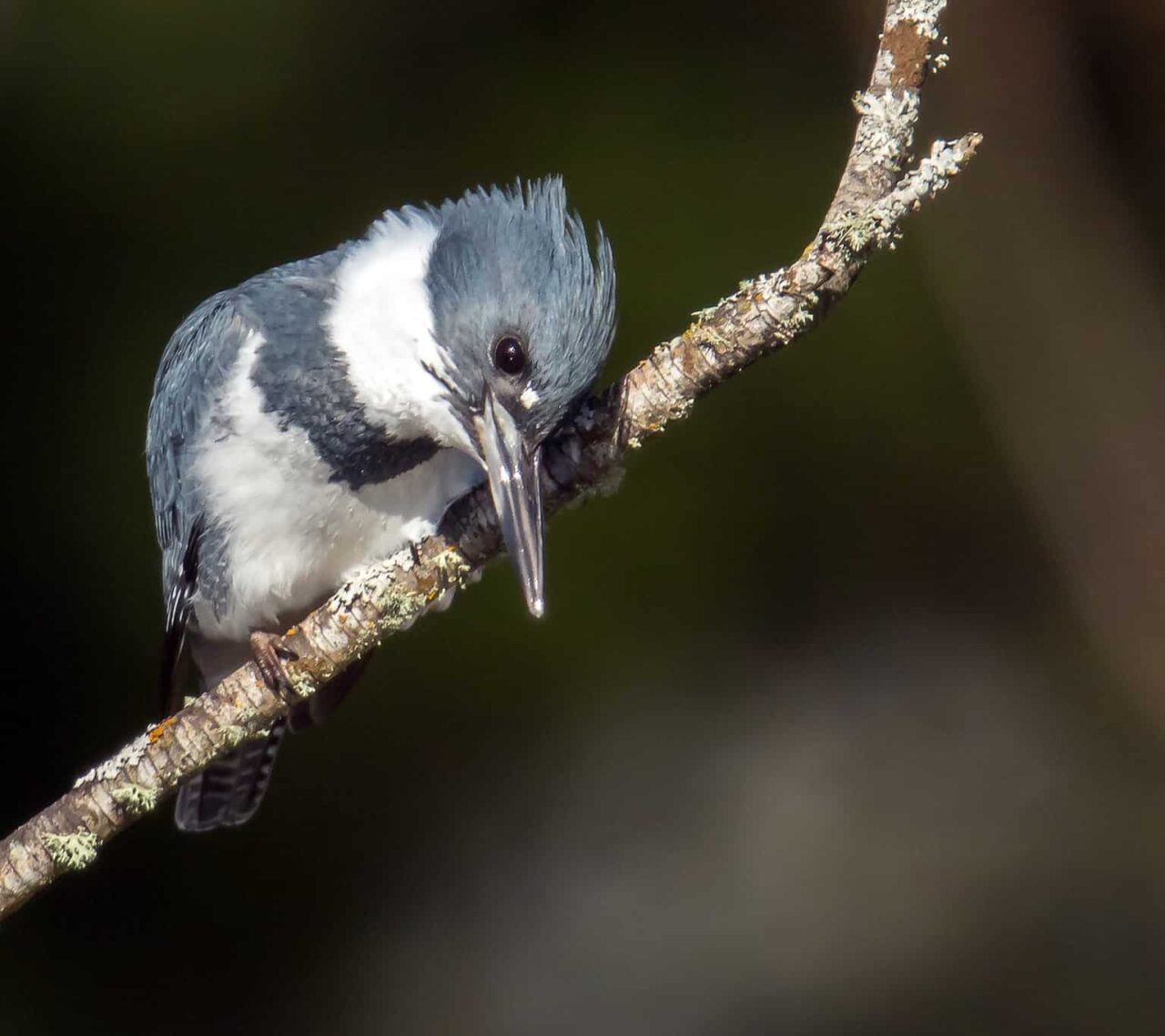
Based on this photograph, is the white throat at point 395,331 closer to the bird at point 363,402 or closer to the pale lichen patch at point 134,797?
the bird at point 363,402

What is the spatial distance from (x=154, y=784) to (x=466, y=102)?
1.66 m

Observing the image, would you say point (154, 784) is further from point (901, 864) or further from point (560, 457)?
point (901, 864)

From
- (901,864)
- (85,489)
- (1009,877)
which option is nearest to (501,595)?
(85,489)

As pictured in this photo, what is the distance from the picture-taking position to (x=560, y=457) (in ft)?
5.26

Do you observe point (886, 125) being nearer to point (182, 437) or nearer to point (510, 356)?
point (510, 356)

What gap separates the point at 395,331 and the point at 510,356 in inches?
8.3

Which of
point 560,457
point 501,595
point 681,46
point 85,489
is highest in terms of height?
point 681,46

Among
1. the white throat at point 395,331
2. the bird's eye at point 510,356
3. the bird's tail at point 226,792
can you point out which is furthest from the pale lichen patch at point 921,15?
the bird's tail at point 226,792

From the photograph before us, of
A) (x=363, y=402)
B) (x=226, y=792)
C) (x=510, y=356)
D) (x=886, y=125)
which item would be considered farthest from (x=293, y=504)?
(x=886, y=125)

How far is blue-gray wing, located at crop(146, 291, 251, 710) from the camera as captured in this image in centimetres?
199

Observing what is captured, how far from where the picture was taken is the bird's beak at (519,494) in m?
1.55

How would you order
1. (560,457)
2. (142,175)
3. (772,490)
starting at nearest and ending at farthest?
(560,457), (142,175), (772,490)

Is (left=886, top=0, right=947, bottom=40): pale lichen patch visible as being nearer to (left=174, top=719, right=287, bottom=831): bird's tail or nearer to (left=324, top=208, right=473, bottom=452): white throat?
(left=324, top=208, right=473, bottom=452): white throat

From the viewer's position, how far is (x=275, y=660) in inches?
67.2
